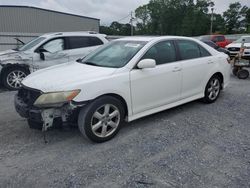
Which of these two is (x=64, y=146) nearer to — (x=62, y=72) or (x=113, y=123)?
(x=113, y=123)

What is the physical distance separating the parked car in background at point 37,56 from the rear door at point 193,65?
4.01m

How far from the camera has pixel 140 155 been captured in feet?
10.1

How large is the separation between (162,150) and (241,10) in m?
67.1

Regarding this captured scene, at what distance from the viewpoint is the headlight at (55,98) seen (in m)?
3.06

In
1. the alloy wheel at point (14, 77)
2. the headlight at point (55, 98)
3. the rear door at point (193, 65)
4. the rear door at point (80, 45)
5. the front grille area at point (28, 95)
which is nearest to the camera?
the headlight at point (55, 98)

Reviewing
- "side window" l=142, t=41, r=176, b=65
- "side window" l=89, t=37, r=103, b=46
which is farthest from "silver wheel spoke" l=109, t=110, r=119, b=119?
"side window" l=89, t=37, r=103, b=46

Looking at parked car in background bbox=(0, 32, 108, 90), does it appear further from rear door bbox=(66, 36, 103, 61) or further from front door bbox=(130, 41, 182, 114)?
front door bbox=(130, 41, 182, 114)

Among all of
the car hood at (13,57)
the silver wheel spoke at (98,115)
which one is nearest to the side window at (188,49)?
the silver wheel spoke at (98,115)

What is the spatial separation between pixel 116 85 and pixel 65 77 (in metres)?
0.76

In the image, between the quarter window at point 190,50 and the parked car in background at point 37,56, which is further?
the parked car in background at point 37,56

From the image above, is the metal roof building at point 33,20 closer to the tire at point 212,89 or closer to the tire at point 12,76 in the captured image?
the tire at point 12,76

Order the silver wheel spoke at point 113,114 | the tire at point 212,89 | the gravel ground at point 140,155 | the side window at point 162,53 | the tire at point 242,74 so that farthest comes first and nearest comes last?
1. the tire at point 242,74
2. the tire at point 212,89
3. the side window at point 162,53
4. the silver wheel spoke at point 113,114
5. the gravel ground at point 140,155

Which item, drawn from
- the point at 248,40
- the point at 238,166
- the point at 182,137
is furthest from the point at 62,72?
the point at 248,40

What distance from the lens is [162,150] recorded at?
322 centimetres
